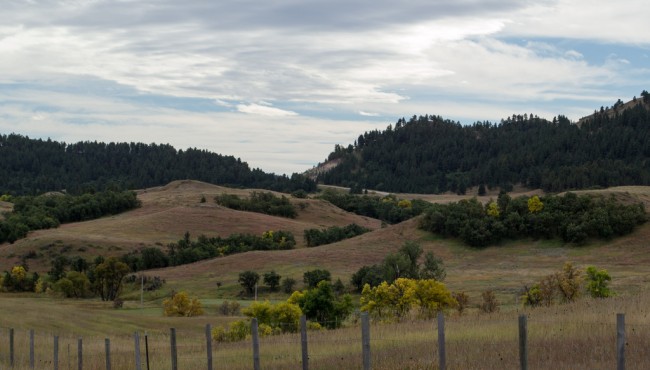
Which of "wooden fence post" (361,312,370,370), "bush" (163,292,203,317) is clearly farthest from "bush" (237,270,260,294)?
"wooden fence post" (361,312,370,370)

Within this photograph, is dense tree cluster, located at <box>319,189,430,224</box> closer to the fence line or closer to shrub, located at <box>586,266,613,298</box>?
shrub, located at <box>586,266,613,298</box>

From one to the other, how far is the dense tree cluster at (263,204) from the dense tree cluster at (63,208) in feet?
68.5

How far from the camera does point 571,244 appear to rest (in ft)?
305

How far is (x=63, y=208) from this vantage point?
172 meters

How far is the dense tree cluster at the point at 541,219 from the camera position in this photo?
9294 centimetres

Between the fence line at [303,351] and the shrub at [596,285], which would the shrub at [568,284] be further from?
the fence line at [303,351]

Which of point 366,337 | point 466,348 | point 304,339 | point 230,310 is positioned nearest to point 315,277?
point 230,310

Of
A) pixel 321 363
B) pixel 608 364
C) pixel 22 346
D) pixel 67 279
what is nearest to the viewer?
pixel 608 364

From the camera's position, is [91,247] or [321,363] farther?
[91,247]

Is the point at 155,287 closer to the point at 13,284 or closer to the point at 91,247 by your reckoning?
the point at 13,284

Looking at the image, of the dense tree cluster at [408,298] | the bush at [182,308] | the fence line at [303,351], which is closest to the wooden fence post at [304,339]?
the fence line at [303,351]

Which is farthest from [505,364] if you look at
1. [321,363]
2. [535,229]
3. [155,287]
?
[535,229]

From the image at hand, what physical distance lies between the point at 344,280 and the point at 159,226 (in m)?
74.0

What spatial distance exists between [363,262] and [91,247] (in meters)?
46.1
